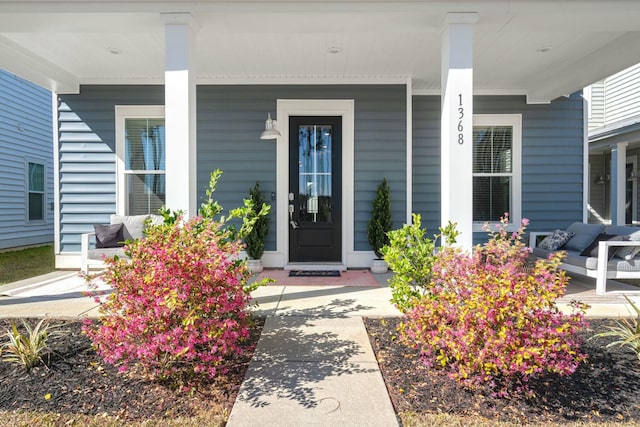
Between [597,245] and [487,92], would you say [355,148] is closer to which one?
[487,92]

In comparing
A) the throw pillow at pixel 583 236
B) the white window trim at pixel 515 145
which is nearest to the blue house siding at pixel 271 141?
the white window trim at pixel 515 145

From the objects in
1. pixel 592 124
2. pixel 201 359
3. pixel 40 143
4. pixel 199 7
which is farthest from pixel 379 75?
pixel 40 143

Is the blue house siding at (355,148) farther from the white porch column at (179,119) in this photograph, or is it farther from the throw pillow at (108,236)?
the white porch column at (179,119)

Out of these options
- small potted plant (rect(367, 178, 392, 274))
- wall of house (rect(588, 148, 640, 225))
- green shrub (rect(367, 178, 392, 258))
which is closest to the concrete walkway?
small potted plant (rect(367, 178, 392, 274))

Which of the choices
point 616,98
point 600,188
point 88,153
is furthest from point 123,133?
point 600,188

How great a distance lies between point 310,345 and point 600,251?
3.39 meters

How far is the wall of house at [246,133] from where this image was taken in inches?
225

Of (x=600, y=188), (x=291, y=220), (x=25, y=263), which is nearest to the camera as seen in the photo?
(x=291, y=220)

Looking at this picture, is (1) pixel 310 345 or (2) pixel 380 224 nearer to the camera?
(1) pixel 310 345

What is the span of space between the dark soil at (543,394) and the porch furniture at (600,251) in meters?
1.80

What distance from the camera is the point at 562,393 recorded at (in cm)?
216

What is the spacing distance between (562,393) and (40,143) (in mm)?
11634

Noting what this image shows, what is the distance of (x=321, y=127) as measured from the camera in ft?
19.0

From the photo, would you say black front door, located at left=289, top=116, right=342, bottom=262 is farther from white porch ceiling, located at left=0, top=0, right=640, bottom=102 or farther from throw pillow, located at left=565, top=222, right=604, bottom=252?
throw pillow, located at left=565, top=222, right=604, bottom=252
